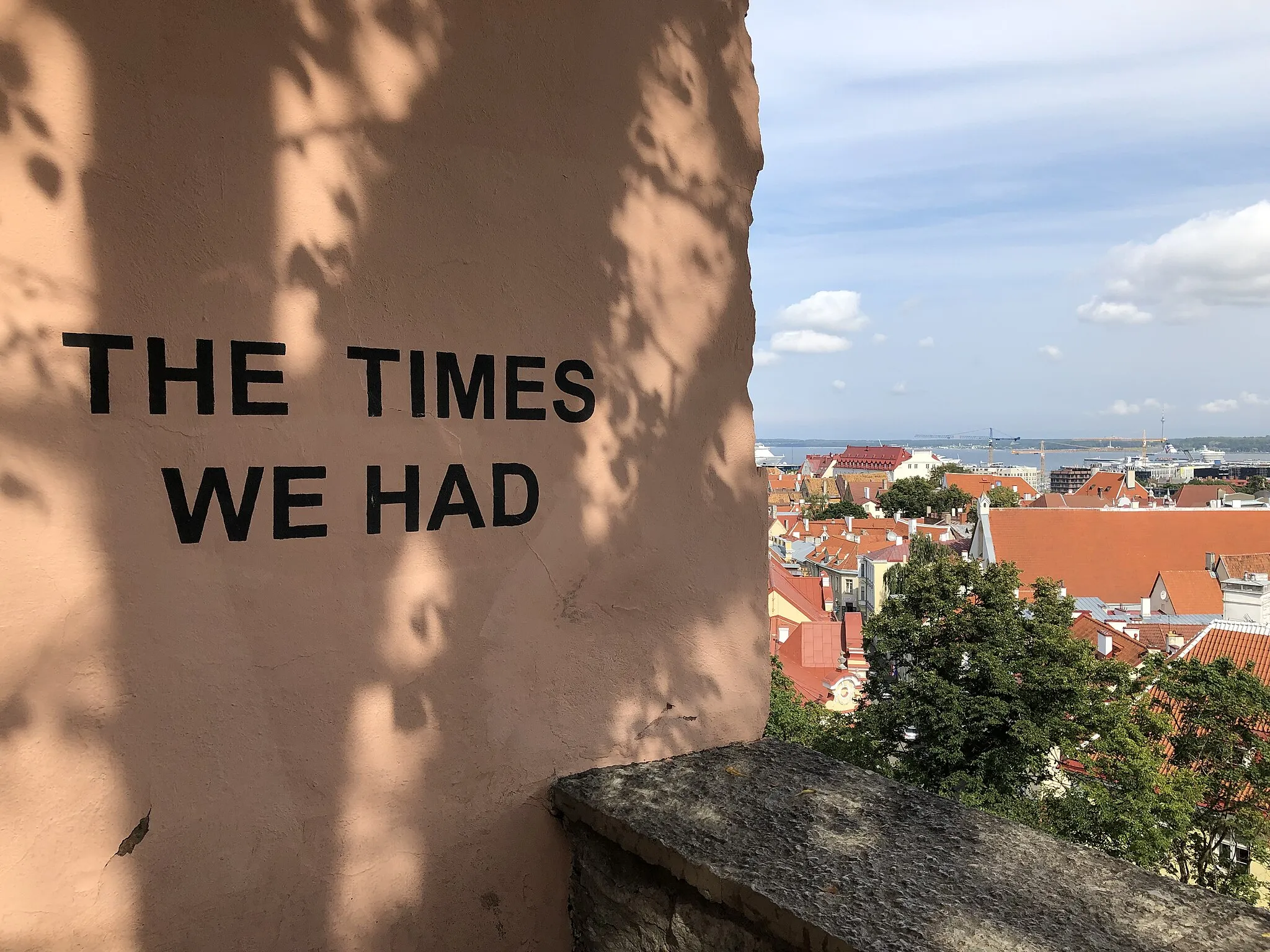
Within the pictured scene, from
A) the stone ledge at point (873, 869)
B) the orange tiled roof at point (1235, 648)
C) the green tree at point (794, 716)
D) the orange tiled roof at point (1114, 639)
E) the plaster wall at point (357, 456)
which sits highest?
the plaster wall at point (357, 456)

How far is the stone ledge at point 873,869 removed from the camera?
132cm

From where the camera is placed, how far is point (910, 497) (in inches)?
3007

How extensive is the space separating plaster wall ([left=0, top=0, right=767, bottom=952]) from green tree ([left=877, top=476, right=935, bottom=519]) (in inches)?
2989

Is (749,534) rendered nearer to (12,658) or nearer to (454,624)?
(454,624)

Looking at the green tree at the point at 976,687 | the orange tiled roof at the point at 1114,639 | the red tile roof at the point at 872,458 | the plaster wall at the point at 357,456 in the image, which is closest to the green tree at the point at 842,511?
the red tile roof at the point at 872,458

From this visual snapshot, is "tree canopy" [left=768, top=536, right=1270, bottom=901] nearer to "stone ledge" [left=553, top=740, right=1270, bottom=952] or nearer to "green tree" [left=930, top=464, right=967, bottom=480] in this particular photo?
"stone ledge" [left=553, top=740, right=1270, bottom=952]

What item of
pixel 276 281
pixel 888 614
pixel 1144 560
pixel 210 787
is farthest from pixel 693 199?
pixel 1144 560

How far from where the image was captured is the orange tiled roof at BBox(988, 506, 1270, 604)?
1684 inches

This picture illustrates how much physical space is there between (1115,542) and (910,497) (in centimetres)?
3228

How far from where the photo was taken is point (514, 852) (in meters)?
1.97

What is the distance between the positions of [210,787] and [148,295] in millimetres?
868

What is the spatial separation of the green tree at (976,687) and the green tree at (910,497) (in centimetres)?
5625

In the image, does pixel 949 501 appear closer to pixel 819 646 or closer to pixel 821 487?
pixel 821 487

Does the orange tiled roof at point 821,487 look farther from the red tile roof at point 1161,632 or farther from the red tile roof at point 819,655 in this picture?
the red tile roof at point 1161,632
